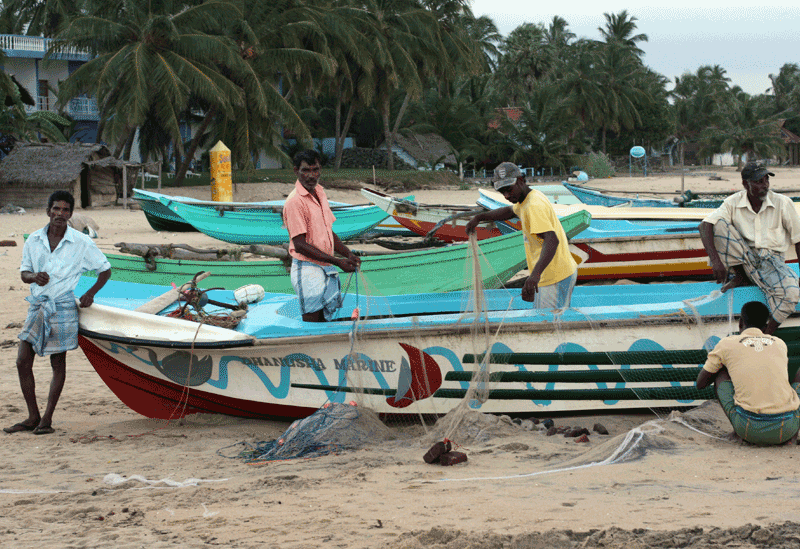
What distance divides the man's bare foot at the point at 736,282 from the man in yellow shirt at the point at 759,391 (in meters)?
0.76

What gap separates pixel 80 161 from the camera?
22578 millimetres

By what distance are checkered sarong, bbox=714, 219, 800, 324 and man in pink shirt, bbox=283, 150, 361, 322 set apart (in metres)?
2.26

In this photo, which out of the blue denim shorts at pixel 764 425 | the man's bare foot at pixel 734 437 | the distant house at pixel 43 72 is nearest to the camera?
the blue denim shorts at pixel 764 425

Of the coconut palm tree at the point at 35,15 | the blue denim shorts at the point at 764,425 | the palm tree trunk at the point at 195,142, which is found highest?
the coconut palm tree at the point at 35,15

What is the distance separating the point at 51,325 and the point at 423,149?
3628 centimetres

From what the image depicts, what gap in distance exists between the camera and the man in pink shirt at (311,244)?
4852 millimetres

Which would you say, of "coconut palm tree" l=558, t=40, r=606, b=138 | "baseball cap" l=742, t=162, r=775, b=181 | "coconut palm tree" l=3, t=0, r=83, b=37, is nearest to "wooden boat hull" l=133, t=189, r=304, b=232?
"baseball cap" l=742, t=162, r=775, b=181

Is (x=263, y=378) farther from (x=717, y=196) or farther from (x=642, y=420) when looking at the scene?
(x=717, y=196)

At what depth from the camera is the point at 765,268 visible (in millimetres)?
→ 4656

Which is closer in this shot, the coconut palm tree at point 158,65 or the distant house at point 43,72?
the coconut palm tree at point 158,65

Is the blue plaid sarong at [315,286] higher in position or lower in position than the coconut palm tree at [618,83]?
lower

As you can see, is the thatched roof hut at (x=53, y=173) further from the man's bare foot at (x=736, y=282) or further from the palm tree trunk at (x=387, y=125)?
the man's bare foot at (x=736, y=282)

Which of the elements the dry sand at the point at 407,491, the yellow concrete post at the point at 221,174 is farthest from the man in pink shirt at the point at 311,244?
the yellow concrete post at the point at 221,174

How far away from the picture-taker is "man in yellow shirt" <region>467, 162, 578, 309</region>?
484cm
